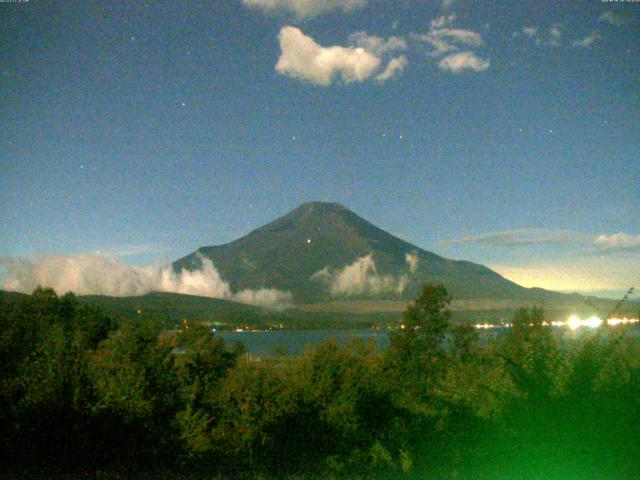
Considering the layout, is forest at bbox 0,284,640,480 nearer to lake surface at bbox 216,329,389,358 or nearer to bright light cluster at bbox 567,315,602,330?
bright light cluster at bbox 567,315,602,330

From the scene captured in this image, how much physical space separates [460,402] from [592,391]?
247 centimetres

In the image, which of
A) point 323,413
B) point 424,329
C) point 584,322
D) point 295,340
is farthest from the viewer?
point 295,340

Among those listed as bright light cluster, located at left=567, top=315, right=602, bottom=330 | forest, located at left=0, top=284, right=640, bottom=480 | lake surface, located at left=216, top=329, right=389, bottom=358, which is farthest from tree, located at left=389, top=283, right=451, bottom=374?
bright light cluster, located at left=567, top=315, right=602, bottom=330

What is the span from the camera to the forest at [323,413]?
6.43 meters

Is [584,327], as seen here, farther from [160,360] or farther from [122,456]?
[160,360]

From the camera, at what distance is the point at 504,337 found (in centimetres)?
1214

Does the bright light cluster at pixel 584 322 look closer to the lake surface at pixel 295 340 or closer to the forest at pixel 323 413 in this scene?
the forest at pixel 323 413


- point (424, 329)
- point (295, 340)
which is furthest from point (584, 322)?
point (295, 340)

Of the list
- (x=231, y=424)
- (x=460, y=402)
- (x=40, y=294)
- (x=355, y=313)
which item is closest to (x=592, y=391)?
(x=460, y=402)

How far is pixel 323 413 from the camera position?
537 inches

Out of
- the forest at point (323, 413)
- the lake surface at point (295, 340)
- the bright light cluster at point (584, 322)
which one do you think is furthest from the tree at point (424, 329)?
the bright light cluster at point (584, 322)

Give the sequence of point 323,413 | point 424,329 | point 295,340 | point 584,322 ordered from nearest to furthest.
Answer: point 584,322
point 323,413
point 424,329
point 295,340

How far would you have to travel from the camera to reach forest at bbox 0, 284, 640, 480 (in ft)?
21.1

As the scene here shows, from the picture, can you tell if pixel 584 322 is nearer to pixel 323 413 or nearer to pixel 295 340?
pixel 323 413
